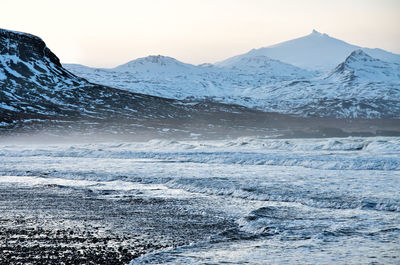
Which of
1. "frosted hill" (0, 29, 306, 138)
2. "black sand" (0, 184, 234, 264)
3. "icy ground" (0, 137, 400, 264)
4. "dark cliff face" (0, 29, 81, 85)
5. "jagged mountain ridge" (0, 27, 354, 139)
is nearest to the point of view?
"icy ground" (0, 137, 400, 264)

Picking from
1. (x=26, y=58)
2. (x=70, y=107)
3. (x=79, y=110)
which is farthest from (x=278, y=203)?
(x=26, y=58)

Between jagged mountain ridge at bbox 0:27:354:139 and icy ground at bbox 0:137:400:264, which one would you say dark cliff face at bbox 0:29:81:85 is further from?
icy ground at bbox 0:137:400:264

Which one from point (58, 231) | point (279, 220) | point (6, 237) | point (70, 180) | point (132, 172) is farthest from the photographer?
point (132, 172)

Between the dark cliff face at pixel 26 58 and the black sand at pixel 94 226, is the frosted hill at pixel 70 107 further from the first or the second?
the black sand at pixel 94 226

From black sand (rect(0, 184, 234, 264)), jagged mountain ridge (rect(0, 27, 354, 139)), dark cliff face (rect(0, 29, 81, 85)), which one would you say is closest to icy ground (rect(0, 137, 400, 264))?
black sand (rect(0, 184, 234, 264))

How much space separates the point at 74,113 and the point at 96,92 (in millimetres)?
33144

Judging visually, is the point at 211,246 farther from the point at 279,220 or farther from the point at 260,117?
the point at 260,117

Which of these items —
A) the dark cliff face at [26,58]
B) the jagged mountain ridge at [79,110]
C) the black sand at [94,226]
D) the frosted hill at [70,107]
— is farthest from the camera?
the dark cliff face at [26,58]

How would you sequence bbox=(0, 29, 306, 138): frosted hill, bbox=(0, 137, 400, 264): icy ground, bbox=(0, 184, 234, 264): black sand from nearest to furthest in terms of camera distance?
bbox=(0, 137, 400, 264): icy ground → bbox=(0, 184, 234, 264): black sand → bbox=(0, 29, 306, 138): frosted hill

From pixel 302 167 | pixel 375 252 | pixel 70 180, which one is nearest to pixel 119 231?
pixel 375 252

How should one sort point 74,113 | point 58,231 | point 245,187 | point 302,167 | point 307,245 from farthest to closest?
point 74,113 → point 302,167 → point 245,187 → point 58,231 → point 307,245

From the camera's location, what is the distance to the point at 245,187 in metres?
19.5

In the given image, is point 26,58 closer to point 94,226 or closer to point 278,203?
point 278,203

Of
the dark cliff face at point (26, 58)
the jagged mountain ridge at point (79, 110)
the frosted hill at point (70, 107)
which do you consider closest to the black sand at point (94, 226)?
the frosted hill at point (70, 107)
